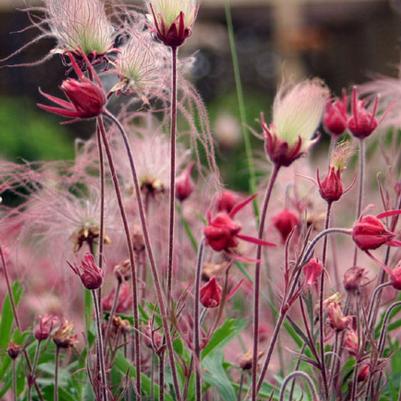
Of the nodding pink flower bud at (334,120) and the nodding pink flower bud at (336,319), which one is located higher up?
the nodding pink flower bud at (334,120)

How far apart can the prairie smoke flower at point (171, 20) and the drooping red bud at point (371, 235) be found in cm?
26

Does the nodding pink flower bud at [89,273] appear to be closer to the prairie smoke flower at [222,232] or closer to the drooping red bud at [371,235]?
the prairie smoke flower at [222,232]

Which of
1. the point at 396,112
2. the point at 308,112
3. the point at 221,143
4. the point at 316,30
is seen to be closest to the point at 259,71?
the point at 316,30

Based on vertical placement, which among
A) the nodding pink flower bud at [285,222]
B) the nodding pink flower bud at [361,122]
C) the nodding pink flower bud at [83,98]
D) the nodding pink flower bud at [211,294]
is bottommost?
the nodding pink flower bud at [285,222]

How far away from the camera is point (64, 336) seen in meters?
1.11

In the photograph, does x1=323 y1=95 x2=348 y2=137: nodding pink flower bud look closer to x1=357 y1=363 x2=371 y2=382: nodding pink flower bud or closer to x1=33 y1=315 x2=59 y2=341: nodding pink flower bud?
x1=357 y1=363 x2=371 y2=382: nodding pink flower bud

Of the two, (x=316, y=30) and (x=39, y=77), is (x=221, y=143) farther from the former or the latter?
(x=316, y=30)

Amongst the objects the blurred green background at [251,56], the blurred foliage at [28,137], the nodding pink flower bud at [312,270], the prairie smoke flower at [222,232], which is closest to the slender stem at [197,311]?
the prairie smoke flower at [222,232]

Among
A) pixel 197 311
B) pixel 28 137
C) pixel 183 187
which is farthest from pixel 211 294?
pixel 28 137

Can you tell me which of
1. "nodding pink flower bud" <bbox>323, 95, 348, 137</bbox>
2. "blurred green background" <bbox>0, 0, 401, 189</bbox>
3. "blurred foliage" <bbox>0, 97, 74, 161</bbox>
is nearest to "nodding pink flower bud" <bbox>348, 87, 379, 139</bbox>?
"nodding pink flower bud" <bbox>323, 95, 348, 137</bbox>

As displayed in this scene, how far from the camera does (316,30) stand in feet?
32.9

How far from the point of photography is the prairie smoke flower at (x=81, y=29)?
100 centimetres

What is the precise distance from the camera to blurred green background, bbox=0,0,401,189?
662 cm

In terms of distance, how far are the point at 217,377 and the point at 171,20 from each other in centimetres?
42
